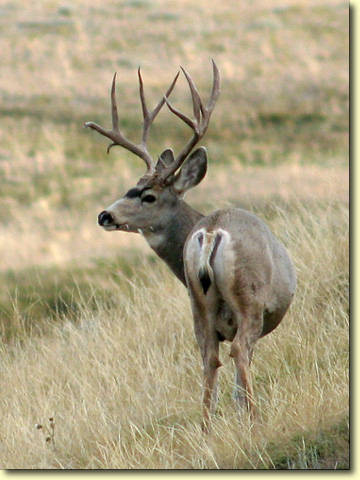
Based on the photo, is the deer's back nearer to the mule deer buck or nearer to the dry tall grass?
the mule deer buck

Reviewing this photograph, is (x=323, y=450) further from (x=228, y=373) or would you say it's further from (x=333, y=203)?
(x=333, y=203)

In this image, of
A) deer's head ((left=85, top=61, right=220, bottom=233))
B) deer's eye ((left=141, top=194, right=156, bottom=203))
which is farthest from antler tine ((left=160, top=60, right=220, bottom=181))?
deer's eye ((left=141, top=194, right=156, bottom=203))

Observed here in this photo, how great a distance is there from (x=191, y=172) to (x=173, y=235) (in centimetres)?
40

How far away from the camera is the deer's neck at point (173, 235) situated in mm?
7254

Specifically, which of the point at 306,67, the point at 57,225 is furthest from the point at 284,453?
the point at 306,67

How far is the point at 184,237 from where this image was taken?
286 inches

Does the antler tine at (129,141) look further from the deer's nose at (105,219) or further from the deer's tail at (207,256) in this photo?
the deer's tail at (207,256)

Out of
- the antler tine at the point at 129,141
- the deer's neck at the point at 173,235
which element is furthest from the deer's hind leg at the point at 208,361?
the antler tine at the point at 129,141

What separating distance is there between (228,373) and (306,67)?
20708 mm

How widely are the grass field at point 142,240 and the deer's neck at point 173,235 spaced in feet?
2.59

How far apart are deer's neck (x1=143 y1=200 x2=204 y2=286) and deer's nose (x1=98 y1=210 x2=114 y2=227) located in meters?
0.27

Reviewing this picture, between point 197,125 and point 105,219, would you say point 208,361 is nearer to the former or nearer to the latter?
point 105,219

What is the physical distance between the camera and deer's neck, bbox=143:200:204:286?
7254mm

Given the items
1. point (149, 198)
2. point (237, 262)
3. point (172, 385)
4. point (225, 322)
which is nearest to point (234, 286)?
point (237, 262)
